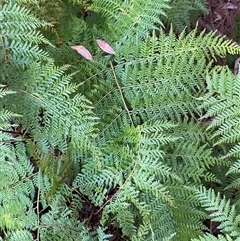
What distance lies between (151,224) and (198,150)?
0.40 m

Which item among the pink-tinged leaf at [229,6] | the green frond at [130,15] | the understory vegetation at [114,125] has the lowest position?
the understory vegetation at [114,125]

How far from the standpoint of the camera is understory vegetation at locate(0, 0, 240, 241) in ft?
5.95

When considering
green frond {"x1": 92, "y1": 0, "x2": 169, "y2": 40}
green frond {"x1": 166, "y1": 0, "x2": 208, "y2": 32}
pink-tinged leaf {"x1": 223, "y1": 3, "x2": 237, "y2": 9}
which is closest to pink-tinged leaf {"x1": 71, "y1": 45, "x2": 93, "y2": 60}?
green frond {"x1": 92, "y1": 0, "x2": 169, "y2": 40}

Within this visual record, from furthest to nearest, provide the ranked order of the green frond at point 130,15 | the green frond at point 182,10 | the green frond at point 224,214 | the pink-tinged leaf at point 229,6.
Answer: the pink-tinged leaf at point 229,6, the green frond at point 182,10, the green frond at point 130,15, the green frond at point 224,214

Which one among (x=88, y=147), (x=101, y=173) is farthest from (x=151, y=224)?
(x=88, y=147)

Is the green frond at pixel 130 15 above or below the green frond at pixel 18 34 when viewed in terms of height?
above

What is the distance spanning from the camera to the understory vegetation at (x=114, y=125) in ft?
5.95

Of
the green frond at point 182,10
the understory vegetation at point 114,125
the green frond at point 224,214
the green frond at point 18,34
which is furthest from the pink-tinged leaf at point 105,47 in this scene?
the green frond at point 224,214

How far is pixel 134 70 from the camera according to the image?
6.42ft

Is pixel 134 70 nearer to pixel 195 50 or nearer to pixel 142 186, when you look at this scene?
pixel 195 50

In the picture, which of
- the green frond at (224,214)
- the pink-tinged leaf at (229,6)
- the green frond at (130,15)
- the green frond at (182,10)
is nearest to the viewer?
the green frond at (224,214)

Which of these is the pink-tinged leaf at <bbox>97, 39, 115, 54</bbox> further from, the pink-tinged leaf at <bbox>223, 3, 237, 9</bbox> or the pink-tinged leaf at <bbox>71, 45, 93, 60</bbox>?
the pink-tinged leaf at <bbox>223, 3, 237, 9</bbox>

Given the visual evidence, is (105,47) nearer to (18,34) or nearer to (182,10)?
(18,34)

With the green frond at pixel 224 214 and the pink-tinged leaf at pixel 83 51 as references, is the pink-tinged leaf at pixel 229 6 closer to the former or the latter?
the pink-tinged leaf at pixel 83 51
